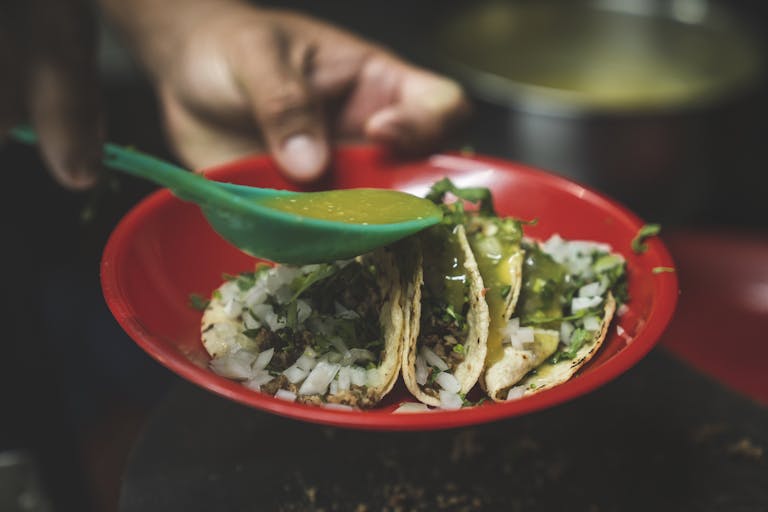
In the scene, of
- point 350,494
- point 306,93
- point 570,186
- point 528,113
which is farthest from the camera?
point 528,113

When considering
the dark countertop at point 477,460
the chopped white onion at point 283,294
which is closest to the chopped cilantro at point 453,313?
the chopped white onion at point 283,294

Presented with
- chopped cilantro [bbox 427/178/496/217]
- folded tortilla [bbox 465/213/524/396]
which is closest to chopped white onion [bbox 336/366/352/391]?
folded tortilla [bbox 465/213/524/396]

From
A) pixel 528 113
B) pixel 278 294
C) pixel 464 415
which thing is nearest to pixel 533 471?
pixel 464 415

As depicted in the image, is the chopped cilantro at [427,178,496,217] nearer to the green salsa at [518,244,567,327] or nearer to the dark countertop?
the green salsa at [518,244,567,327]

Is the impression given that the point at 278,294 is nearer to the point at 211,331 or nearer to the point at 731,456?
the point at 211,331

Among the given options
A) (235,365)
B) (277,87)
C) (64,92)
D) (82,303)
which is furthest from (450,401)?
(82,303)

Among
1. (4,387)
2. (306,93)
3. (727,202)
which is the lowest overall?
(4,387)

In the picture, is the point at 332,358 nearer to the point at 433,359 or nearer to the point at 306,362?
the point at 306,362
